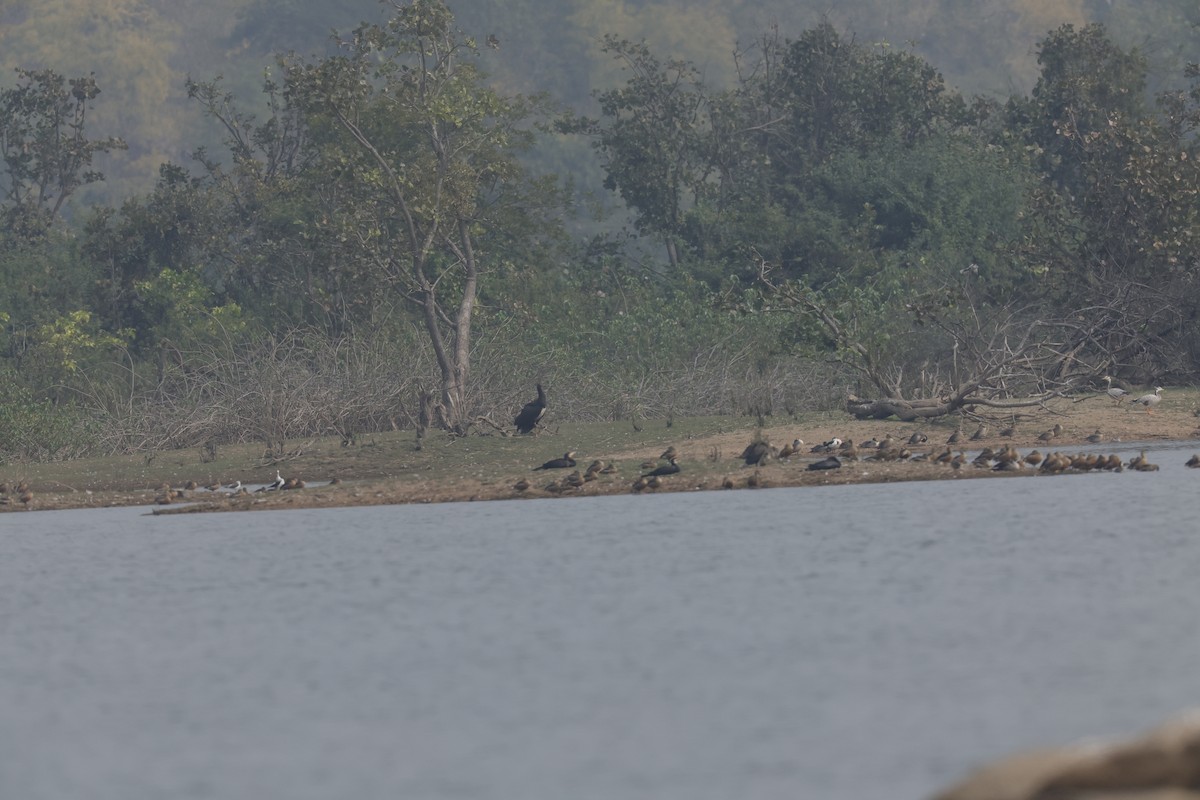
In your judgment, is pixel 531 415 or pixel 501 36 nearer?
pixel 531 415

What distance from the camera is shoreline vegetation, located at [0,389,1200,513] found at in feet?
89.6

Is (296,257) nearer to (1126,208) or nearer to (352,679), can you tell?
(1126,208)

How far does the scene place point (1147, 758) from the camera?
26.3 ft

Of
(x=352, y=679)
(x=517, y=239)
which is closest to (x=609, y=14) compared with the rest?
(x=517, y=239)

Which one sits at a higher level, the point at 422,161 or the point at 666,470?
the point at 422,161

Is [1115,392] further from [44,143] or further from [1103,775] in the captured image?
[44,143]

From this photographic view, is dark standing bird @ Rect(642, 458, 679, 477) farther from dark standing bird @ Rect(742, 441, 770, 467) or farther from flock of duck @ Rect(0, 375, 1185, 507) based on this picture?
dark standing bird @ Rect(742, 441, 770, 467)

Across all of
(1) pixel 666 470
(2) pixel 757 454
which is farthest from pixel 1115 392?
(1) pixel 666 470

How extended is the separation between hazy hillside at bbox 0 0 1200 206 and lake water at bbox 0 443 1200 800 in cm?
8875

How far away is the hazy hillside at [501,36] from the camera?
114 metres

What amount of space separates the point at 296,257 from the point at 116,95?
247 feet

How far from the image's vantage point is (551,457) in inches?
1224

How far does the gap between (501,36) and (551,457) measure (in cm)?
8839

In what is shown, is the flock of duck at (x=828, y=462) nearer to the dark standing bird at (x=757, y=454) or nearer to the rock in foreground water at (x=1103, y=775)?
the dark standing bird at (x=757, y=454)
